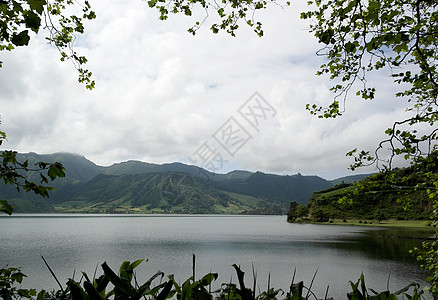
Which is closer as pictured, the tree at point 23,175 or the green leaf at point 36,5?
the green leaf at point 36,5

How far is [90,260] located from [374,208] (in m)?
190

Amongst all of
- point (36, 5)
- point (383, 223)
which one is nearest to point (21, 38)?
point (36, 5)

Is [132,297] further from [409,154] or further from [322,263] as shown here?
[322,263]

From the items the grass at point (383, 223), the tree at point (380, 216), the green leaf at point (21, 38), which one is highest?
the green leaf at point (21, 38)

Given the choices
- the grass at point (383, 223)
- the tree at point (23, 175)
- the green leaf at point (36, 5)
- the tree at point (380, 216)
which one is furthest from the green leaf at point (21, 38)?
the tree at point (380, 216)

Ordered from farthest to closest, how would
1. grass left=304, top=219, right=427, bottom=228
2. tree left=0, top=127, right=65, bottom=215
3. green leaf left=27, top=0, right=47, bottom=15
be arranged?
grass left=304, top=219, right=427, bottom=228 → tree left=0, top=127, right=65, bottom=215 → green leaf left=27, top=0, right=47, bottom=15

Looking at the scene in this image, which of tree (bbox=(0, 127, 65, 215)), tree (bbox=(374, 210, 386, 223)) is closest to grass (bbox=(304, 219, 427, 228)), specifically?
tree (bbox=(374, 210, 386, 223))

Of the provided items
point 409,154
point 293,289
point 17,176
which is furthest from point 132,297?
point 409,154

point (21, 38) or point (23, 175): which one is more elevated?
point (21, 38)

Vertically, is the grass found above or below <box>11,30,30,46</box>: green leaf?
below

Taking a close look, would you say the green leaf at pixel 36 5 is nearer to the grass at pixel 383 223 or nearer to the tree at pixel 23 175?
the tree at pixel 23 175

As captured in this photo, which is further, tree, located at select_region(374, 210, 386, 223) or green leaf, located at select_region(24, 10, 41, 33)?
tree, located at select_region(374, 210, 386, 223)

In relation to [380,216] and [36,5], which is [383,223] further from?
[36,5]

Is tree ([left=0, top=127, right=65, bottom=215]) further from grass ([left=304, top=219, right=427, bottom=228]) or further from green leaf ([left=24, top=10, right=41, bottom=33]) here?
grass ([left=304, top=219, right=427, bottom=228])
